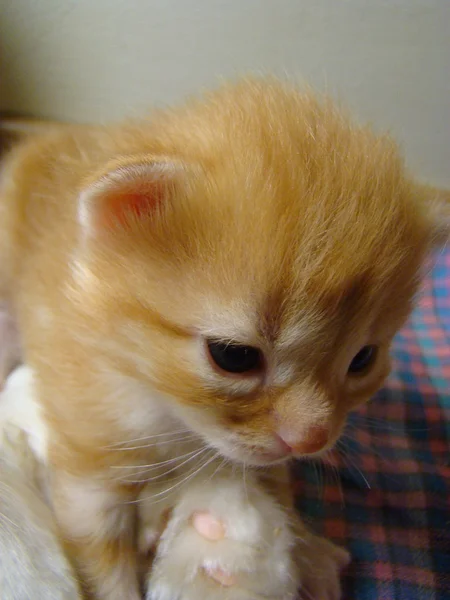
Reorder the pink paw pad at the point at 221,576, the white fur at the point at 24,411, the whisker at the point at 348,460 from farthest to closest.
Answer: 1. the whisker at the point at 348,460
2. the white fur at the point at 24,411
3. the pink paw pad at the point at 221,576

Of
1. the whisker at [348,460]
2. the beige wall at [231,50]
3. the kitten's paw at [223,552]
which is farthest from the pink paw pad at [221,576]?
the beige wall at [231,50]

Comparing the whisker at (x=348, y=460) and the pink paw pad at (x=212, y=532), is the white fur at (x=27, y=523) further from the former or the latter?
the whisker at (x=348, y=460)

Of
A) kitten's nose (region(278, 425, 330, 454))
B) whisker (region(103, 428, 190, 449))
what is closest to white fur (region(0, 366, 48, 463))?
whisker (region(103, 428, 190, 449))

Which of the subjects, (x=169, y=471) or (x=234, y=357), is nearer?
(x=234, y=357)

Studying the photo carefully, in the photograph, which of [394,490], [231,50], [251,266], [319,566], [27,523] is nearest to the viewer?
[251,266]

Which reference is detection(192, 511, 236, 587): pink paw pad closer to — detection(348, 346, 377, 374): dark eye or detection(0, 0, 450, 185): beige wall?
detection(348, 346, 377, 374): dark eye

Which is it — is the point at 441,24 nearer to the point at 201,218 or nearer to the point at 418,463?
the point at 418,463

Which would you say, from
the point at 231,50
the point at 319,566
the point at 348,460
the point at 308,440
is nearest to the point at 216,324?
the point at 308,440

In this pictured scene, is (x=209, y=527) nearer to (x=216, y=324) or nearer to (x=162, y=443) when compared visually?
(x=162, y=443)
